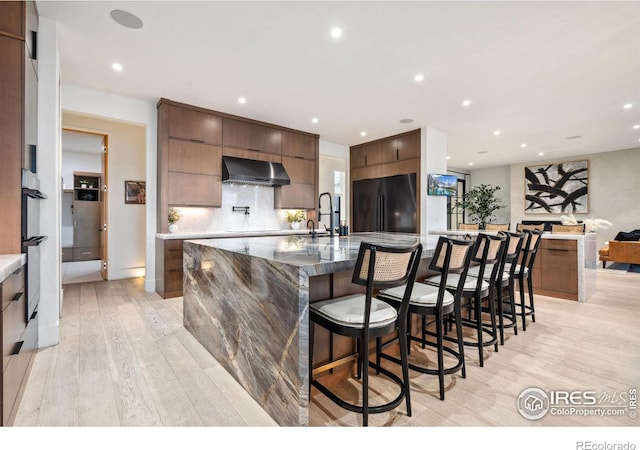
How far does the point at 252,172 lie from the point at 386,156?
300 centimetres

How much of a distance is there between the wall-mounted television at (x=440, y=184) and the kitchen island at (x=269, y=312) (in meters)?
3.92

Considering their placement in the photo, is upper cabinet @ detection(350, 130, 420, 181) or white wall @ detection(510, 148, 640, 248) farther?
white wall @ detection(510, 148, 640, 248)

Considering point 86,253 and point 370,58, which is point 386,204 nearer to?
point 370,58

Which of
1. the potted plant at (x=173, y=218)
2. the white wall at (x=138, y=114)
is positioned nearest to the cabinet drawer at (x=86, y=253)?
the white wall at (x=138, y=114)

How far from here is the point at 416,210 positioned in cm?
601

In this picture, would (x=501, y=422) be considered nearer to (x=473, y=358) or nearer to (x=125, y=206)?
(x=473, y=358)

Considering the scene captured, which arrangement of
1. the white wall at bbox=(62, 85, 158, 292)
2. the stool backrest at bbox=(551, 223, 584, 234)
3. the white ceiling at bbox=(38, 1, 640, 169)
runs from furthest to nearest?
the stool backrest at bbox=(551, 223, 584, 234) → the white wall at bbox=(62, 85, 158, 292) → the white ceiling at bbox=(38, 1, 640, 169)

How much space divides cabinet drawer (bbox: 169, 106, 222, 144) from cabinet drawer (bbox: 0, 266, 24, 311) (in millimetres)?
3090

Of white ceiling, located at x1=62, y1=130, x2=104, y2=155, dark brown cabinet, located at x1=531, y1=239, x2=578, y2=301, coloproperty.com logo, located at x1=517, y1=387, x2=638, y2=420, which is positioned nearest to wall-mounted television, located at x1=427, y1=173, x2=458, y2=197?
dark brown cabinet, located at x1=531, y1=239, x2=578, y2=301

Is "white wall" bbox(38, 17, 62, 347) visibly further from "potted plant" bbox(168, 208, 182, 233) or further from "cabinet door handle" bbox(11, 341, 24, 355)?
"potted plant" bbox(168, 208, 182, 233)

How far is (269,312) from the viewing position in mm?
1738

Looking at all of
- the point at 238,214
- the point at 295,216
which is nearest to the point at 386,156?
the point at 295,216

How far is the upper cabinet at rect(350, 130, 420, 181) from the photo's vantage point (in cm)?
605

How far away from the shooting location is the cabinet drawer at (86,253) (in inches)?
310
